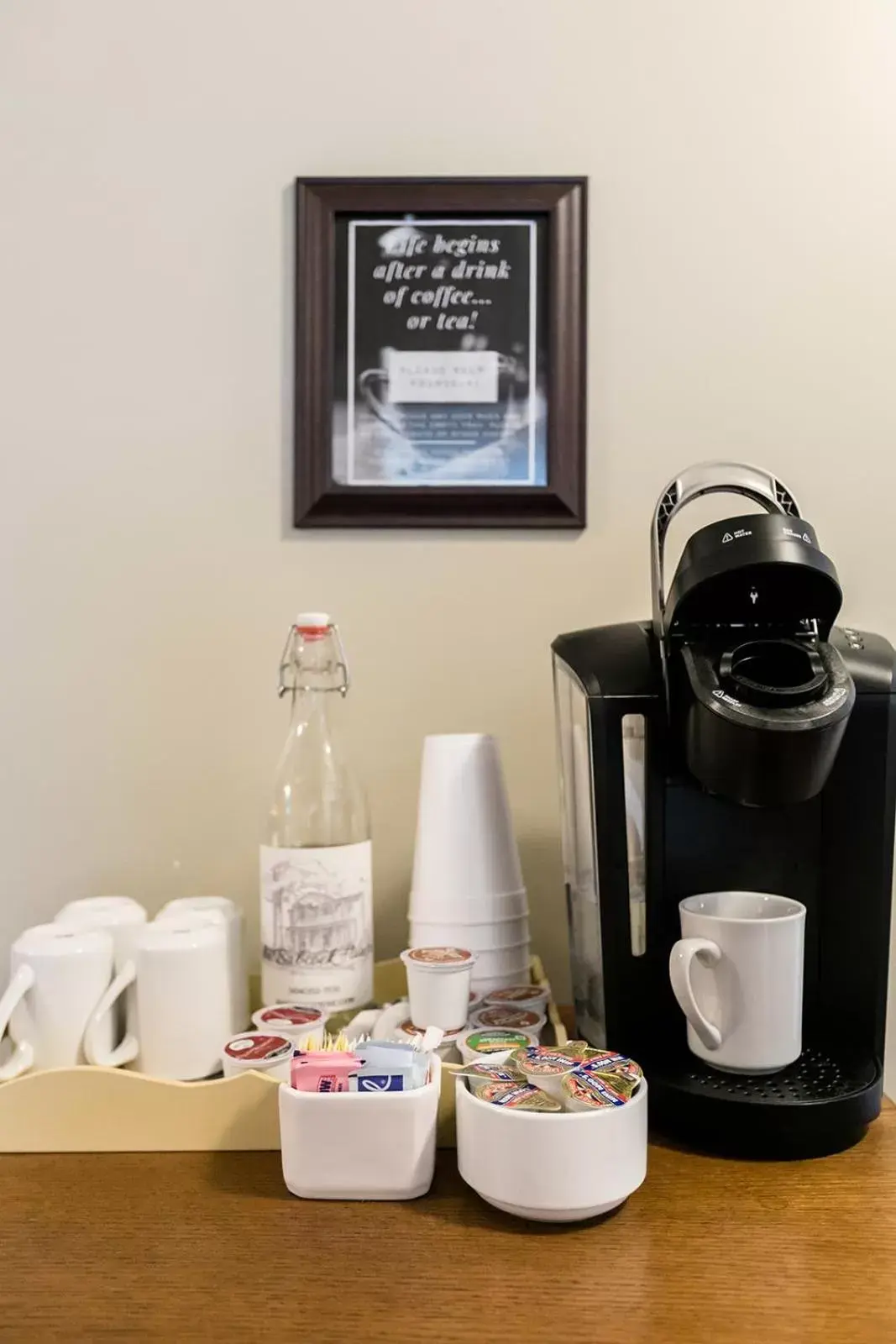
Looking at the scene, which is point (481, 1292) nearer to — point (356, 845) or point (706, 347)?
point (356, 845)

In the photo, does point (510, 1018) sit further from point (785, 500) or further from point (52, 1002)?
point (785, 500)

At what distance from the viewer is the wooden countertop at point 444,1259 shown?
0.52 m

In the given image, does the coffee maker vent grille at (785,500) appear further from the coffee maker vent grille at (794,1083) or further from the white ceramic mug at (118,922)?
the white ceramic mug at (118,922)

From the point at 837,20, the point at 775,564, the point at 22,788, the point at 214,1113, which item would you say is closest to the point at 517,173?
the point at 837,20

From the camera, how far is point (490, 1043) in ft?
2.39

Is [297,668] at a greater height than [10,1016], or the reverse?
[297,668]

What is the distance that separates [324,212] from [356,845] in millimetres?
628

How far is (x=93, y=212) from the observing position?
105 centimetres

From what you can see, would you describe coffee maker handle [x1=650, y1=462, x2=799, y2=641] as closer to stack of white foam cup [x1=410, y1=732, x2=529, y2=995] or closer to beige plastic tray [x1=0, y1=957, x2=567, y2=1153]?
stack of white foam cup [x1=410, y1=732, x2=529, y2=995]

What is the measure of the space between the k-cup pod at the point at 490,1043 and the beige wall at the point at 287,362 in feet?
0.93

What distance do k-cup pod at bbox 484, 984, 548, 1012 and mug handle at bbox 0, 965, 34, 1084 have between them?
34 cm

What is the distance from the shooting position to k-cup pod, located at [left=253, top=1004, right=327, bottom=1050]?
30.3 inches

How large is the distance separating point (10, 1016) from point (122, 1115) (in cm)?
11

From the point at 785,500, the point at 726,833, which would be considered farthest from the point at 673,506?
the point at 726,833
